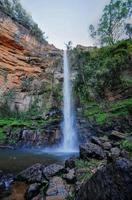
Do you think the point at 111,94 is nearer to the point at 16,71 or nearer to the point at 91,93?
the point at 91,93

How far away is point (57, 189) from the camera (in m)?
6.96

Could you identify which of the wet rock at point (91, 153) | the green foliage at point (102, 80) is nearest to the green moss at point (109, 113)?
the green foliage at point (102, 80)

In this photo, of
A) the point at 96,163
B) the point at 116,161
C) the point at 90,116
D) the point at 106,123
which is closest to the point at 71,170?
the point at 96,163

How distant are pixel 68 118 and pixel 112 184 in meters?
21.5

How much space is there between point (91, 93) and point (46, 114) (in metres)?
5.96

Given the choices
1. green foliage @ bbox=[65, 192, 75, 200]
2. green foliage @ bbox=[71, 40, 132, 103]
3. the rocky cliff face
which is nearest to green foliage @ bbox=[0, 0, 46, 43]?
the rocky cliff face

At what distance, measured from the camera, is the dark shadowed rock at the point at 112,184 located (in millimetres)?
4156

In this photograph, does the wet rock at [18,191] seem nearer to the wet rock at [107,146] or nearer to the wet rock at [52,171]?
the wet rock at [52,171]

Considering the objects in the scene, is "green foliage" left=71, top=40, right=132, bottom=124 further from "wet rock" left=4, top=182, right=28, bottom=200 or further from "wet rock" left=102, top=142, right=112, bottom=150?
"wet rock" left=4, top=182, right=28, bottom=200

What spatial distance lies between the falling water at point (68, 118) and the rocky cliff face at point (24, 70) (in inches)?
40.3

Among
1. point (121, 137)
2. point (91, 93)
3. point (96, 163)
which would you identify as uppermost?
point (91, 93)

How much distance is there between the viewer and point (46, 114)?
27312mm

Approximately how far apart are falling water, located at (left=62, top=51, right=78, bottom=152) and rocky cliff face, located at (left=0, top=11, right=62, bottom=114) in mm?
1024

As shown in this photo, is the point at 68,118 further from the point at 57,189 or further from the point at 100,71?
the point at 57,189
